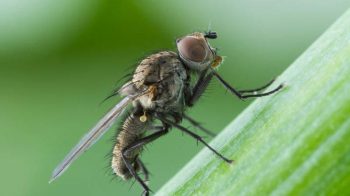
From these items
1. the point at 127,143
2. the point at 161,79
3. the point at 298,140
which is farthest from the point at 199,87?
the point at 298,140

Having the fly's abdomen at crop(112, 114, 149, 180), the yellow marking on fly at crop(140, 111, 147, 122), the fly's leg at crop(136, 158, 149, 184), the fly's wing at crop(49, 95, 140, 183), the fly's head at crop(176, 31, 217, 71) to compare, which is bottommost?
the fly's leg at crop(136, 158, 149, 184)

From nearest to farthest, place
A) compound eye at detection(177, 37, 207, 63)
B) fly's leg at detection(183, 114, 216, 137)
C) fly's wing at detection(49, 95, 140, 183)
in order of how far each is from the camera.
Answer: fly's wing at detection(49, 95, 140, 183) < compound eye at detection(177, 37, 207, 63) < fly's leg at detection(183, 114, 216, 137)

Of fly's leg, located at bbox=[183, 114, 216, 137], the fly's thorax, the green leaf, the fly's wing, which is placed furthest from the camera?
fly's leg, located at bbox=[183, 114, 216, 137]

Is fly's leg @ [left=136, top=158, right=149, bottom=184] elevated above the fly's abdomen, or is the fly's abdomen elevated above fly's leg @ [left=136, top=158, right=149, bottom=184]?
the fly's abdomen

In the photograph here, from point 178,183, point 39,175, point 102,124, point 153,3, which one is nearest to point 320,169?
point 178,183

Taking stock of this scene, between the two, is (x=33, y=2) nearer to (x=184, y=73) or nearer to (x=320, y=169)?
(x=184, y=73)

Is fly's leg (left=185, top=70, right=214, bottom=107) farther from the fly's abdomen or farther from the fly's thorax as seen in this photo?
the fly's abdomen

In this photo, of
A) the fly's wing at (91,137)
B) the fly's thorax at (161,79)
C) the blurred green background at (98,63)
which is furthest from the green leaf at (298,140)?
the blurred green background at (98,63)

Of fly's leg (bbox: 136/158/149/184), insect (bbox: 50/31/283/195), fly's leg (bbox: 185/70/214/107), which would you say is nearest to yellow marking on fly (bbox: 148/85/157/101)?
insect (bbox: 50/31/283/195)
